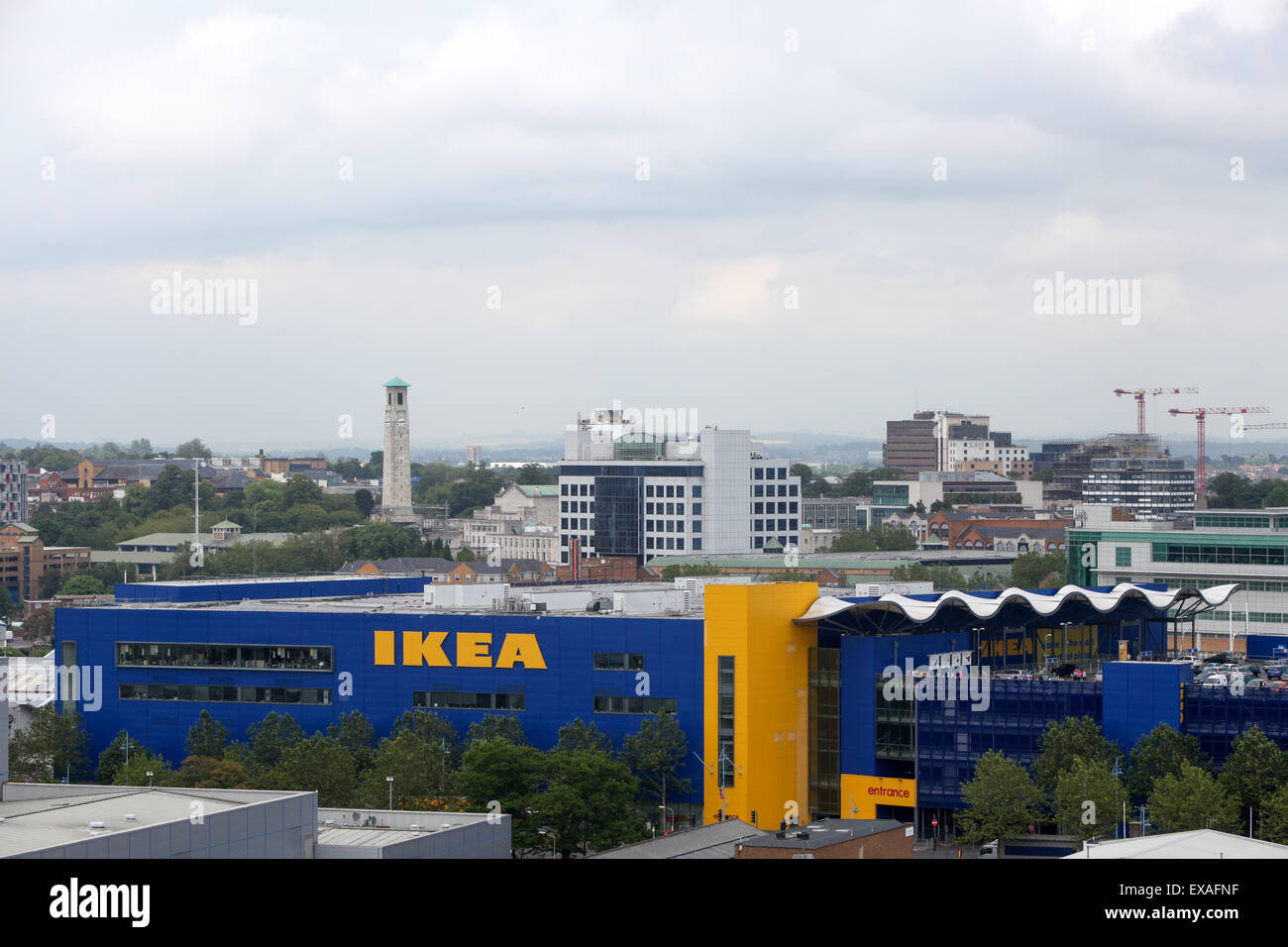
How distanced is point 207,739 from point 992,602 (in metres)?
24.6

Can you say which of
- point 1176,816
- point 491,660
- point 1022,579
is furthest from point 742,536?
point 1176,816

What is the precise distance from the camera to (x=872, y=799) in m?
51.9

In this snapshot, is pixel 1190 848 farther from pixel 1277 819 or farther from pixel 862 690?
pixel 862 690

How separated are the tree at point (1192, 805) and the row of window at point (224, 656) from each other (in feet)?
88.0

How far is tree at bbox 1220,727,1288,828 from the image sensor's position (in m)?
44.5

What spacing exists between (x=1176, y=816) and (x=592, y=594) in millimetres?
25864

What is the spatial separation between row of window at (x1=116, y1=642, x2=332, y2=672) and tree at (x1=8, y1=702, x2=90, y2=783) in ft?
9.11

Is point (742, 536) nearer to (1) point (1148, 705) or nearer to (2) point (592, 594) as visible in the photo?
(2) point (592, 594)

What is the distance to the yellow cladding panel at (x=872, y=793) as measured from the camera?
51312 mm

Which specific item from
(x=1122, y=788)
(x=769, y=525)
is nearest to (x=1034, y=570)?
(x=769, y=525)

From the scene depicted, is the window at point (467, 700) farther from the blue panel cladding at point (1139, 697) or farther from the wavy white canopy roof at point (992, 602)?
the blue panel cladding at point (1139, 697)

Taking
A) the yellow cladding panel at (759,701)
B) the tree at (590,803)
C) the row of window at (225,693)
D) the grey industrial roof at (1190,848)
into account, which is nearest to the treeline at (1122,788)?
the yellow cladding panel at (759,701)

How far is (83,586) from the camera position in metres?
147
